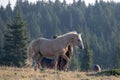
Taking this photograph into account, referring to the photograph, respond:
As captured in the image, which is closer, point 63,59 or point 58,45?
point 58,45

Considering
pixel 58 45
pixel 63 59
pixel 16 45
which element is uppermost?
pixel 16 45

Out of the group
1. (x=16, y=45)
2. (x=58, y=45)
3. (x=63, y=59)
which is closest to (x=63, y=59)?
(x=63, y=59)

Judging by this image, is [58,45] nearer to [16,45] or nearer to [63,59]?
[63,59]

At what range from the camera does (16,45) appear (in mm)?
53594

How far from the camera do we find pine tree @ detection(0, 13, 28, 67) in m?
49.0

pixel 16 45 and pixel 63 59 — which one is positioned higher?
pixel 16 45

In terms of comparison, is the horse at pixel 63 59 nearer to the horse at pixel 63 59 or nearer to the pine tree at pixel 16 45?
the horse at pixel 63 59

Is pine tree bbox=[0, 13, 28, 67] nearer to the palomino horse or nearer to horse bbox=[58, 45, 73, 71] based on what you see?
horse bbox=[58, 45, 73, 71]

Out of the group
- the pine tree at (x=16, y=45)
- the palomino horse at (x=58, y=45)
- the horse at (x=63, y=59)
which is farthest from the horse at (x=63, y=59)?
the pine tree at (x=16, y=45)

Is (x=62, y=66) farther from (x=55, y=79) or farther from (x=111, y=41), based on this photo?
(x=111, y=41)

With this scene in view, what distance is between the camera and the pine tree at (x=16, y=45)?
161 feet

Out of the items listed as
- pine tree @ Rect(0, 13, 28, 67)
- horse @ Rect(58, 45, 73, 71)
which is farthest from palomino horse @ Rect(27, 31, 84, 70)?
pine tree @ Rect(0, 13, 28, 67)

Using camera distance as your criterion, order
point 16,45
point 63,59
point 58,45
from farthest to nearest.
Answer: point 16,45 < point 63,59 < point 58,45

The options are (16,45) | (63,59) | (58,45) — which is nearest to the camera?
(58,45)
